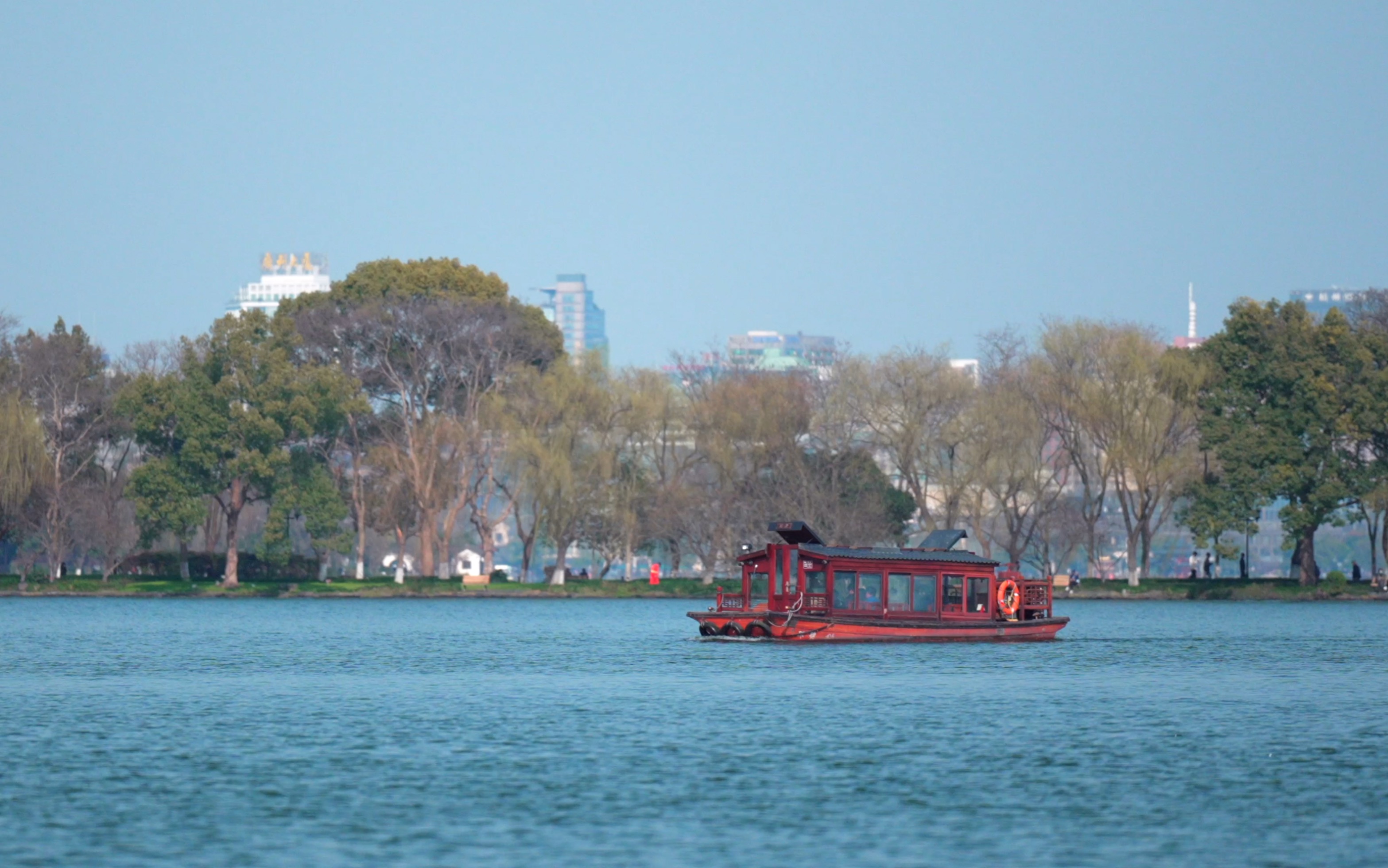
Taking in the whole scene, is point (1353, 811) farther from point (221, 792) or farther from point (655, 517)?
point (655, 517)

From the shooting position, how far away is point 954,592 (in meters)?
52.1

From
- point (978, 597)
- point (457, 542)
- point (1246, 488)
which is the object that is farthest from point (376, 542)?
point (978, 597)

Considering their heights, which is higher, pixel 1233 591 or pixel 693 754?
pixel 1233 591

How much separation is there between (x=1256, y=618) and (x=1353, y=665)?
23.0 metres

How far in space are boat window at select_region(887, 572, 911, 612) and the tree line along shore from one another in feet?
93.8

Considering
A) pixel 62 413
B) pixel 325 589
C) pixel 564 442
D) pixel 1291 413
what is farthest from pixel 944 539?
pixel 62 413

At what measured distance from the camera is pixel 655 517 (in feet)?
277

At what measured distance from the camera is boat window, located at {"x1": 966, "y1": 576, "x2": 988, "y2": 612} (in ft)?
171

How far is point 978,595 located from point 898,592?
2378 millimetres

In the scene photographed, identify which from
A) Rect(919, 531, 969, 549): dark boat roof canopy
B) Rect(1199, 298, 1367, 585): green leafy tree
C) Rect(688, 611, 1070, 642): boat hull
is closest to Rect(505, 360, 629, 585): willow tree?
Rect(1199, 298, 1367, 585): green leafy tree

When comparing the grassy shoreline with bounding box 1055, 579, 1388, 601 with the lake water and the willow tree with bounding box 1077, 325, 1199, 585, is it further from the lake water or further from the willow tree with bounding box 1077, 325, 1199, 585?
the lake water

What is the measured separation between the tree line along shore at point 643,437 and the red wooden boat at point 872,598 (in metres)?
27.5

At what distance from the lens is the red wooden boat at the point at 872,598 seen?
166ft

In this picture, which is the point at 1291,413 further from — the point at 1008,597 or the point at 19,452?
the point at 19,452
